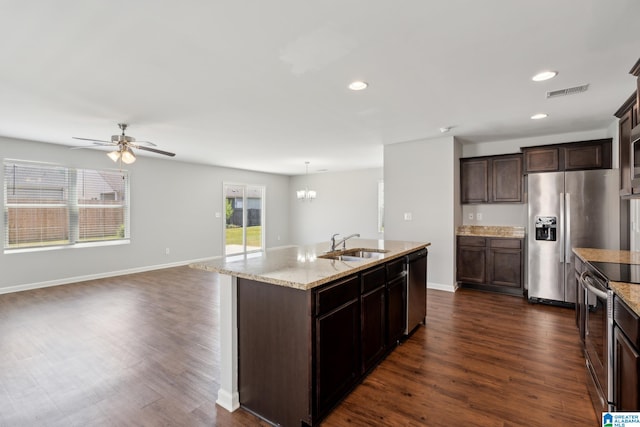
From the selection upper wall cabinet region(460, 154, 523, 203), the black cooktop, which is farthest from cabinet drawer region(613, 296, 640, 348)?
upper wall cabinet region(460, 154, 523, 203)

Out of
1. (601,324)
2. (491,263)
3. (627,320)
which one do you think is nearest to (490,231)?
(491,263)

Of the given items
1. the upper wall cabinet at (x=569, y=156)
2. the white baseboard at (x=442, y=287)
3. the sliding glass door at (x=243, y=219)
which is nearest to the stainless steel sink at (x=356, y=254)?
the white baseboard at (x=442, y=287)

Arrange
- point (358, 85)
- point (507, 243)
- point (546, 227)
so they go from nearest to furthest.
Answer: point (358, 85)
point (546, 227)
point (507, 243)

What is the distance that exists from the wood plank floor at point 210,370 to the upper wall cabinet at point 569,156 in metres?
1.94

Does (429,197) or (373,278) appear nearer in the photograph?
(373,278)

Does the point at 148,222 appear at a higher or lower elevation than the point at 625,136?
lower

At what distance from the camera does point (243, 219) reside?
8672 millimetres

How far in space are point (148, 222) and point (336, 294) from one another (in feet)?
19.2

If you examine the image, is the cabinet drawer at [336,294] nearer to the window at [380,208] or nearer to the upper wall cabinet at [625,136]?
the upper wall cabinet at [625,136]

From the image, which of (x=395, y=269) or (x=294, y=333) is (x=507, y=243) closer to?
(x=395, y=269)

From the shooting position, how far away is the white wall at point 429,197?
476 centimetres

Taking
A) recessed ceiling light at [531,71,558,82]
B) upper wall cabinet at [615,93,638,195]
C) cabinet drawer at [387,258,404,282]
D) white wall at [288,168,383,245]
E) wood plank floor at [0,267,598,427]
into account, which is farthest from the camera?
white wall at [288,168,383,245]

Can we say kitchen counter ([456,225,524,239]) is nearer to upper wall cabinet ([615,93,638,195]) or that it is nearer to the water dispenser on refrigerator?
the water dispenser on refrigerator

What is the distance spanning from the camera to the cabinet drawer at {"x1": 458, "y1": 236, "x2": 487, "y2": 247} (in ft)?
15.7
